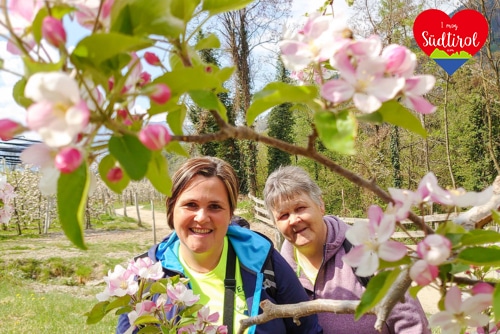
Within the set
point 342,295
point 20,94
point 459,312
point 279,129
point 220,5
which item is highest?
point 279,129

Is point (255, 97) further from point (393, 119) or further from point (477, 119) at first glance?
point (477, 119)

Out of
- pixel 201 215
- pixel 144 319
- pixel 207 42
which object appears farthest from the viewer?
pixel 201 215

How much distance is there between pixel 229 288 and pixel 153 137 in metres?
1.22

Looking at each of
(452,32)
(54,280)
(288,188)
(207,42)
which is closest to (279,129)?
(54,280)

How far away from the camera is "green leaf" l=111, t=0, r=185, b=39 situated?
427 mm

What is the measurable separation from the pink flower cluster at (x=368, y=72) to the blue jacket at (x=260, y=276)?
1.13m

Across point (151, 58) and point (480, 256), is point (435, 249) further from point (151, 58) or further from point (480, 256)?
point (151, 58)

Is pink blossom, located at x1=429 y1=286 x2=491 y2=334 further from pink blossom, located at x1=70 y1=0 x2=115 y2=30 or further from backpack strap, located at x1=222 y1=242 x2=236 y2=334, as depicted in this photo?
backpack strap, located at x1=222 y1=242 x2=236 y2=334

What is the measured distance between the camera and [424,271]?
49cm

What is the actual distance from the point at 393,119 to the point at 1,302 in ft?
20.8

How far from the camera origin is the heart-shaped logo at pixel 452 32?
432 cm

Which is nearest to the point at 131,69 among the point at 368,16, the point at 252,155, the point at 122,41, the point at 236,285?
the point at 122,41

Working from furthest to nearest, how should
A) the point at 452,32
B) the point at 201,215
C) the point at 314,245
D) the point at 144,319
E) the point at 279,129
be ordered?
the point at 279,129 < the point at 452,32 < the point at 314,245 < the point at 201,215 < the point at 144,319

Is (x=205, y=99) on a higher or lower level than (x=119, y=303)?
higher
